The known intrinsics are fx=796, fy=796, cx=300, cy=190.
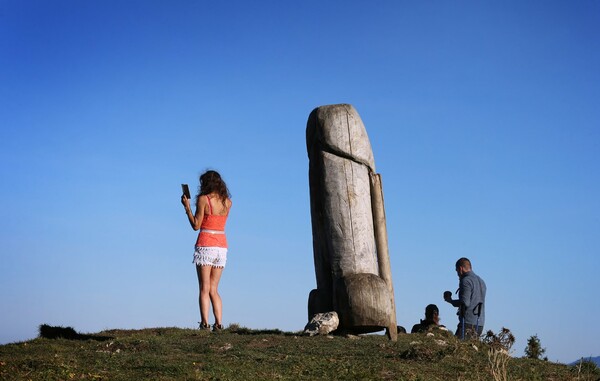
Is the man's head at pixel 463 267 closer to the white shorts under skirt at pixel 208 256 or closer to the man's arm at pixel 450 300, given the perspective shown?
the man's arm at pixel 450 300

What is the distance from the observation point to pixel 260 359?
35.7ft

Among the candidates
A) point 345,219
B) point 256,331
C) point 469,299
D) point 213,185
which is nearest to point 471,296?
point 469,299

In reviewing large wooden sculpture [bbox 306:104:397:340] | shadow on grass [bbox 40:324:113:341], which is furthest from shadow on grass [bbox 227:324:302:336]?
shadow on grass [bbox 40:324:113:341]

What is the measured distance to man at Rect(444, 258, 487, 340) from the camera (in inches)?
584

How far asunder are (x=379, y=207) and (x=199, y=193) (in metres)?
3.22

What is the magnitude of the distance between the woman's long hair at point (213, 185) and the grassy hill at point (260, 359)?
2.43 metres

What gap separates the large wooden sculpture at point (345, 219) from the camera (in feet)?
43.3

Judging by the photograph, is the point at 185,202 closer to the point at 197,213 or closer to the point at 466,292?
the point at 197,213

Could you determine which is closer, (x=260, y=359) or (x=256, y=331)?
(x=260, y=359)

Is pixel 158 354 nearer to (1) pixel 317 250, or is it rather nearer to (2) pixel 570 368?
(1) pixel 317 250

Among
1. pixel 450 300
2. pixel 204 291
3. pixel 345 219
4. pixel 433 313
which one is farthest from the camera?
pixel 433 313

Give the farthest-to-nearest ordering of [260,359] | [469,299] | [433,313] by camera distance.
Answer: [433,313]
[469,299]
[260,359]

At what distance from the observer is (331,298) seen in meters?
13.7

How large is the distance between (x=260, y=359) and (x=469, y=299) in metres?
5.41
